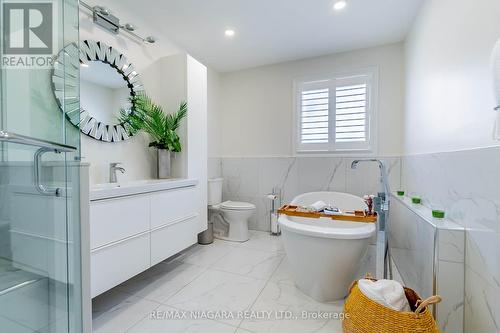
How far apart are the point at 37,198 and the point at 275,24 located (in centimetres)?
242

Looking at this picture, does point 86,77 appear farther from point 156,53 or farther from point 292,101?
point 292,101

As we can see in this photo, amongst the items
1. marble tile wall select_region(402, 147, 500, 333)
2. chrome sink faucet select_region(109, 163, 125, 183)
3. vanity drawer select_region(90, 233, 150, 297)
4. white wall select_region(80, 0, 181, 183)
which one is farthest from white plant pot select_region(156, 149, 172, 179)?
marble tile wall select_region(402, 147, 500, 333)

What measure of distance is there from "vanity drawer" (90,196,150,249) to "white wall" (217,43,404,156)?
1.78m

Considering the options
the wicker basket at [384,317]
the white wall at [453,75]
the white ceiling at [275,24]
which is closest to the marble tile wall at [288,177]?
the white wall at [453,75]

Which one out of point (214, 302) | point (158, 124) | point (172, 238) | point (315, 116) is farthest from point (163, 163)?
point (315, 116)

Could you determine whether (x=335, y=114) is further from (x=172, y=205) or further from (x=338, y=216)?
(x=172, y=205)

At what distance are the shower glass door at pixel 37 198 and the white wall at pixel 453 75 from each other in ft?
6.34

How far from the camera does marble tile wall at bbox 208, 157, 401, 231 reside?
2.83 m

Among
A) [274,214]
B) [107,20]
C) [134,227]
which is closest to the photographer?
[134,227]

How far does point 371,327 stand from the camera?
3.51ft

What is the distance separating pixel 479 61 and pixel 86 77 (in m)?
2.57

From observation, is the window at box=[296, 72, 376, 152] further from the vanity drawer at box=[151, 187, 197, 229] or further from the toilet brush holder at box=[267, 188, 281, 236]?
the vanity drawer at box=[151, 187, 197, 229]

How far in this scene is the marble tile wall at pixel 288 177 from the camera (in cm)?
283

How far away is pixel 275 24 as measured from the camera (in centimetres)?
235
